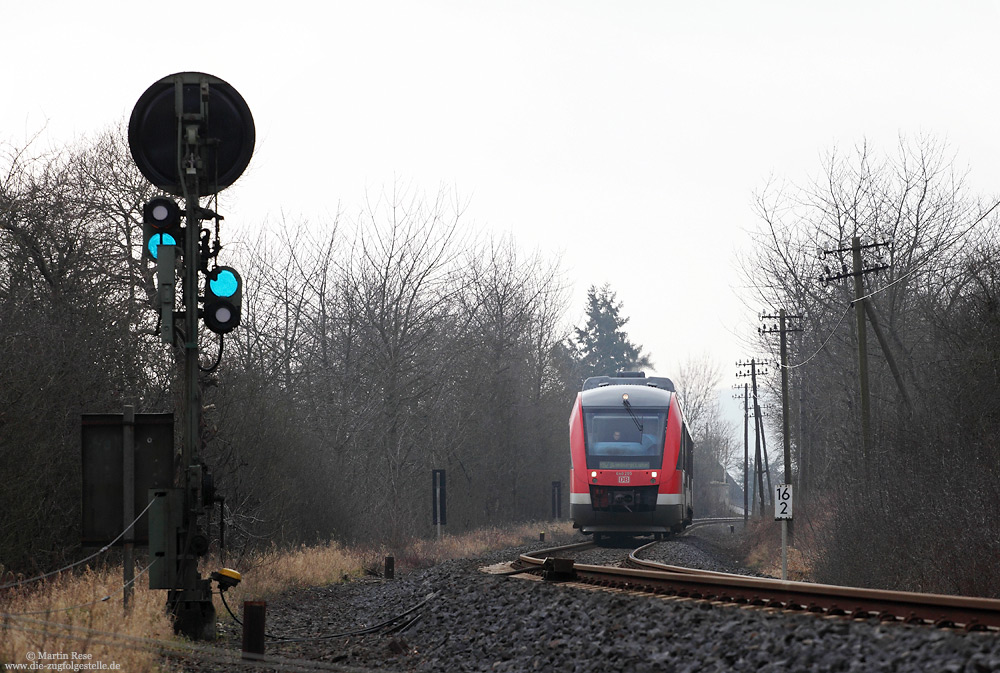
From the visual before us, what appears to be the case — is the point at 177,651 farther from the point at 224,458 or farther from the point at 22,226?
the point at 22,226

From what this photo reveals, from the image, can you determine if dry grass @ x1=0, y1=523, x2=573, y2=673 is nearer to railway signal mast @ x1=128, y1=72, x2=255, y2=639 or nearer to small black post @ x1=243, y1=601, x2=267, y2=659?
railway signal mast @ x1=128, y1=72, x2=255, y2=639

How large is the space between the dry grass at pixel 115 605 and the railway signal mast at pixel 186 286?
1.45 feet

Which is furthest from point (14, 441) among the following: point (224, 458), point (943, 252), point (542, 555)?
point (943, 252)

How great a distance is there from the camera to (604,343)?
96688mm

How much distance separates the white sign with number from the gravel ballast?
790 centimetres

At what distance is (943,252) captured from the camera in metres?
35.1

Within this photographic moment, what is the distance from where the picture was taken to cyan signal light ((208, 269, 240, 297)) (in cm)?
911

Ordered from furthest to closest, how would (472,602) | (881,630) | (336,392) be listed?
(336,392), (472,602), (881,630)

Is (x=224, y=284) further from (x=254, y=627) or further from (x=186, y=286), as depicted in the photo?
(x=254, y=627)

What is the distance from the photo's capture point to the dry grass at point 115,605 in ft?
23.5

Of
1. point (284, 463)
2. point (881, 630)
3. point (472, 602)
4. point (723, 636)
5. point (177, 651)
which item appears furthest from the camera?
point (284, 463)

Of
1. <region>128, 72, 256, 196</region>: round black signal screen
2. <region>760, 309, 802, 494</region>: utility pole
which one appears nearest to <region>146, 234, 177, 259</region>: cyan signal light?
<region>128, 72, 256, 196</region>: round black signal screen

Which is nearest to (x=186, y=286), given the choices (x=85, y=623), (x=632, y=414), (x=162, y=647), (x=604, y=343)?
(x=85, y=623)

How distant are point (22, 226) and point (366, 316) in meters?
15.6
